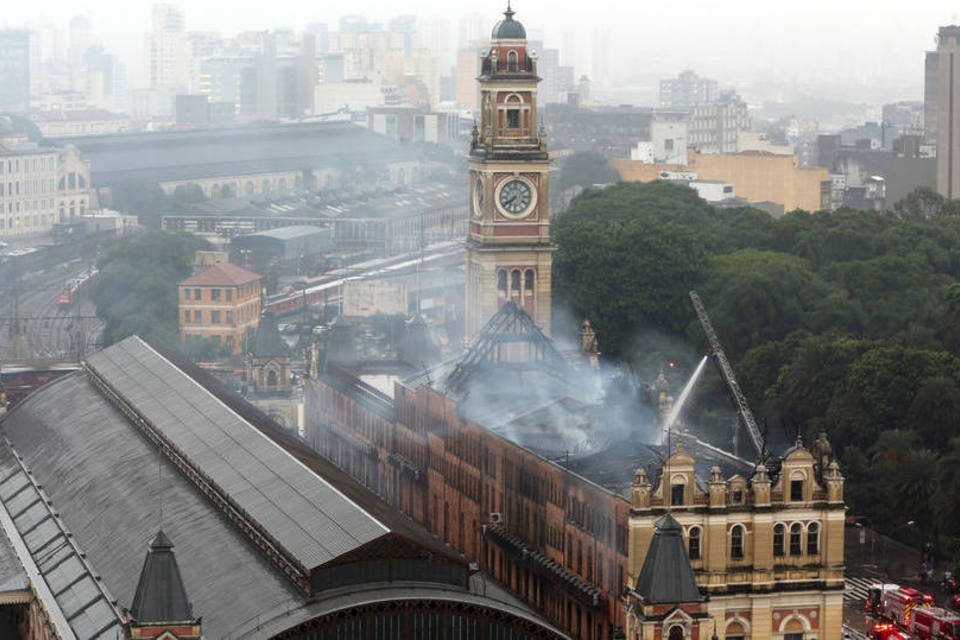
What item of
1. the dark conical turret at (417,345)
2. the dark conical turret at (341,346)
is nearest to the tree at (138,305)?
the dark conical turret at (341,346)

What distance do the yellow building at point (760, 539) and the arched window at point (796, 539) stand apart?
3 centimetres

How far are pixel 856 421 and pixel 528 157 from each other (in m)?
18.2

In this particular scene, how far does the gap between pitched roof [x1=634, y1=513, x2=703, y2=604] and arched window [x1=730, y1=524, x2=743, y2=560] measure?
5893mm

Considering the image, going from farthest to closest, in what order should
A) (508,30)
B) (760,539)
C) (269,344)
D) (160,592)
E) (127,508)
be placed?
(269,344), (508,30), (127,508), (760,539), (160,592)

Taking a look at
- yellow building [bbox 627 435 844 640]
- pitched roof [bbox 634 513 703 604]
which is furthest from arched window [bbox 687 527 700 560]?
pitched roof [bbox 634 513 703 604]

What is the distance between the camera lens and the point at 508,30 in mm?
128875

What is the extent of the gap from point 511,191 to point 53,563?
43.5 m

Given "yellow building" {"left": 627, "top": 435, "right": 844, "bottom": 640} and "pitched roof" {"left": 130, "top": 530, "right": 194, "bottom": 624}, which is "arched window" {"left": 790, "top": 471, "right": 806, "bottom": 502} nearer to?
"yellow building" {"left": 627, "top": 435, "right": 844, "bottom": 640}

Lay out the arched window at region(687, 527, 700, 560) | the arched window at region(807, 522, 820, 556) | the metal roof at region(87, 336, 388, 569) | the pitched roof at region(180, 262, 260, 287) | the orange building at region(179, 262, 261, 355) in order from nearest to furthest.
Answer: the metal roof at region(87, 336, 388, 569) < the arched window at region(687, 527, 700, 560) < the arched window at region(807, 522, 820, 556) < the orange building at region(179, 262, 261, 355) < the pitched roof at region(180, 262, 260, 287)

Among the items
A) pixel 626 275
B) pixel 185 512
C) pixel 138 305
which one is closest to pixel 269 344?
pixel 626 275

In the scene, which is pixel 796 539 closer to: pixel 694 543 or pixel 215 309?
pixel 694 543

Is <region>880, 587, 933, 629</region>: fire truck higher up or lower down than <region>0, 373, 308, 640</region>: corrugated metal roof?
lower down

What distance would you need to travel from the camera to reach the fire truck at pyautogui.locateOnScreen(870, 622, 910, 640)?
100938mm

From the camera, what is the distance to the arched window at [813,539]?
85.2 metres
